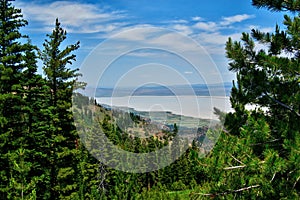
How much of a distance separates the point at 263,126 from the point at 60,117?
63.9ft

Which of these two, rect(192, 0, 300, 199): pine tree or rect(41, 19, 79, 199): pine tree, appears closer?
rect(192, 0, 300, 199): pine tree

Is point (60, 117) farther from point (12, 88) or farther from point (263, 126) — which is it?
point (263, 126)

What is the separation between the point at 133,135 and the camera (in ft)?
144

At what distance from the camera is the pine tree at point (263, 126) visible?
5.65 metres

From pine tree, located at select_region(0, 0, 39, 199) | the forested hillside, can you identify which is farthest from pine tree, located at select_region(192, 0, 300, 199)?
pine tree, located at select_region(0, 0, 39, 199)

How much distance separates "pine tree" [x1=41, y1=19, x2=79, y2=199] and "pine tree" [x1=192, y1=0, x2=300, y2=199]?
16734 mm

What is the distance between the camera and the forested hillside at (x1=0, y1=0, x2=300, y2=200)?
5.92 m

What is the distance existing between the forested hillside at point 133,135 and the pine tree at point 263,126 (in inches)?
0.7

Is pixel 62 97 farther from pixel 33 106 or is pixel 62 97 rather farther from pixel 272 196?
pixel 272 196

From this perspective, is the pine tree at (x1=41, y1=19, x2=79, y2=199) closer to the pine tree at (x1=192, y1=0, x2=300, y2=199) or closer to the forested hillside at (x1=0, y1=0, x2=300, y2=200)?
the forested hillside at (x1=0, y1=0, x2=300, y2=200)

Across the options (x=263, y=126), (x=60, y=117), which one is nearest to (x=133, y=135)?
(x=60, y=117)

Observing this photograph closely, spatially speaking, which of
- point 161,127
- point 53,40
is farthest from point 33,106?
point 161,127

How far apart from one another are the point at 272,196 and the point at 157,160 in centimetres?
4719

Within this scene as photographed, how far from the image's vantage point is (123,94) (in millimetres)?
22953
